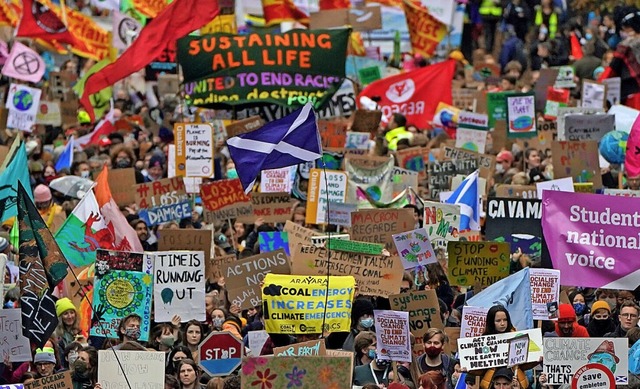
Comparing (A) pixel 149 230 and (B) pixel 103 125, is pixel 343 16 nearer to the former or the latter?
(B) pixel 103 125

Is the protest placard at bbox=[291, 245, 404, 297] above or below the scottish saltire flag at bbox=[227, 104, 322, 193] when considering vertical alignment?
below

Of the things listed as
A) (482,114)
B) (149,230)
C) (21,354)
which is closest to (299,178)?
(149,230)

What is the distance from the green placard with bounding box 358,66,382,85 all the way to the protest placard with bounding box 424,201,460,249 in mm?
9917

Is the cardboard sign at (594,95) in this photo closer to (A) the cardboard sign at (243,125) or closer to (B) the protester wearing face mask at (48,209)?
(A) the cardboard sign at (243,125)

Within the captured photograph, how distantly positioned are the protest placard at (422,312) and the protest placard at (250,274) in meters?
1.64

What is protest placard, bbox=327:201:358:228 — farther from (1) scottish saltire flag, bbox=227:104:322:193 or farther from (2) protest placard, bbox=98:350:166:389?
(2) protest placard, bbox=98:350:166:389

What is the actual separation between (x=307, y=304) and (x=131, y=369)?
5.95 ft

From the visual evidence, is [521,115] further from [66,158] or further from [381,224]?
[381,224]

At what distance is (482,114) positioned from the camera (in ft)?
76.0

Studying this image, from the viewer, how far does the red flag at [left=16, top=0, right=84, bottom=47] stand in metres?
26.7

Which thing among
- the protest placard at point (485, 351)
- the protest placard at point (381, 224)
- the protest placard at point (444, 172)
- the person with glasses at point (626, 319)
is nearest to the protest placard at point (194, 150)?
the protest placard at point (444, 172)

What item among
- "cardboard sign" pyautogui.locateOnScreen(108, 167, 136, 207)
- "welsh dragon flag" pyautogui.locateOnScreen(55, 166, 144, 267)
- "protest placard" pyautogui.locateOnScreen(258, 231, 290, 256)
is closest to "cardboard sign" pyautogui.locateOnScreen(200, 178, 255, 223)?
"protest placard" pyautogui.locateOnScreen(258, 231, 290, 256)

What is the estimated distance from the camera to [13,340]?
570 inches

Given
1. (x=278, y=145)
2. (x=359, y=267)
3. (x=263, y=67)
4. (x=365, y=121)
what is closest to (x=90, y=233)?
(x=278, y=145)
